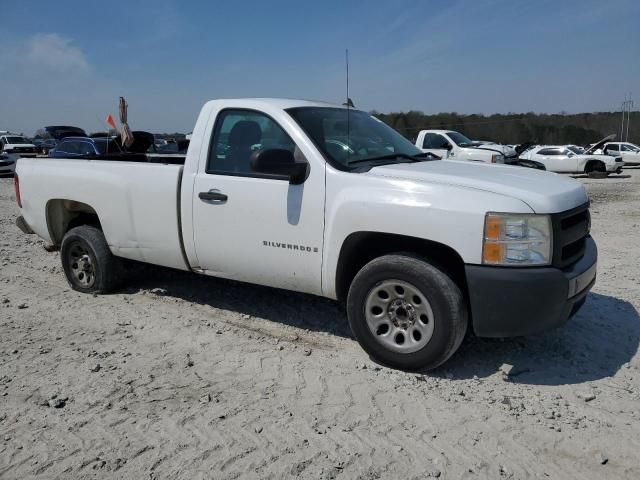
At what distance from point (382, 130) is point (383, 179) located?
1.34m

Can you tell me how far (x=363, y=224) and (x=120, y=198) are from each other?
2515 millimetres

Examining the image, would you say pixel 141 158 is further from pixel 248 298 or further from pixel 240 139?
pixel 240 139

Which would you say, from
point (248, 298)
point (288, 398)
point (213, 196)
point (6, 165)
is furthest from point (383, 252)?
point (6, 165)

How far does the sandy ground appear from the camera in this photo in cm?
286

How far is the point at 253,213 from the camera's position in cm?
430

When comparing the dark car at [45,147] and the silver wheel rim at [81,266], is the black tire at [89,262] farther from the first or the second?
the dark car at [45,147]

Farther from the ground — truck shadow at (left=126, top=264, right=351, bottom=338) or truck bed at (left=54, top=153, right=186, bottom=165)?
truck bed at (left=54, top=153, right=186, bottom=165)

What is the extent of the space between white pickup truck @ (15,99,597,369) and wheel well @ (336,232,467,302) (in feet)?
0.04

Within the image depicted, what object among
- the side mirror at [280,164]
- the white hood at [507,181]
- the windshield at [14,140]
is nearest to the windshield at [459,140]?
the white hood at [507,181]

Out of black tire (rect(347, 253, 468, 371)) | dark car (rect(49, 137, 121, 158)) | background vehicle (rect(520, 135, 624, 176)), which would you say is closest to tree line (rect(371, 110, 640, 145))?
background vehicle (rect(520, 135, 624, 176))

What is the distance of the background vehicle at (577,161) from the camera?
2489 centimetres

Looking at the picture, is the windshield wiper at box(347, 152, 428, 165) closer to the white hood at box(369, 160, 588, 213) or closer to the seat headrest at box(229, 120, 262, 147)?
the white hood at box(369, 160, 588, 213)

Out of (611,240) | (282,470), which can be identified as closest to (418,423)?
(282,470)

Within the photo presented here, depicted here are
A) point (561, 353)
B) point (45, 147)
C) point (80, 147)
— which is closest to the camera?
point (561, 353)
